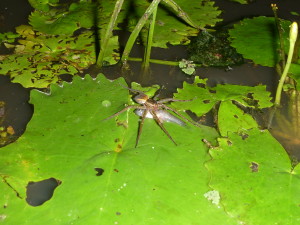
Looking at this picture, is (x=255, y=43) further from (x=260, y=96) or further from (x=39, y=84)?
(x=39, y=84)

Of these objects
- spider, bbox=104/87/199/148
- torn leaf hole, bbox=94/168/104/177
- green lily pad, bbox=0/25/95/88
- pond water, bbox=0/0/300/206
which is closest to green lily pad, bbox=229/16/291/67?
pond water, bbox=0/0/300/206

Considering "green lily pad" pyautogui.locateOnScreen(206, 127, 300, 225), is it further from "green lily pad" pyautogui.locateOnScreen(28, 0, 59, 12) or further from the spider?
"green lily pad" pyautogui.locateOnScreen(28, 0, 59, 12)

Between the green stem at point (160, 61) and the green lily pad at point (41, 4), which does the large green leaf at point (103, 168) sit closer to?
the green stem at point (160, 61)

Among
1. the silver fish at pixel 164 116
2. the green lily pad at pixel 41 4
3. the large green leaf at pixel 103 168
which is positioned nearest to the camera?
the large green leaf at pixel 103 168

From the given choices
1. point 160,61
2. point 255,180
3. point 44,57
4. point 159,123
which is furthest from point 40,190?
point 160,61

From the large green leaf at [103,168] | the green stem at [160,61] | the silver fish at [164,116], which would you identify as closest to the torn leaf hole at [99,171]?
the large green leaf at [103,168]

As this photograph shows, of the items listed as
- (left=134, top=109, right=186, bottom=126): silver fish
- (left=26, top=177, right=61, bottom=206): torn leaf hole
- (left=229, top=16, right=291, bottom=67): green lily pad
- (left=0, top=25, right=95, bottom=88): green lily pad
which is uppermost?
(left=229, top=16, right=291, bottom=67): green lily pad
